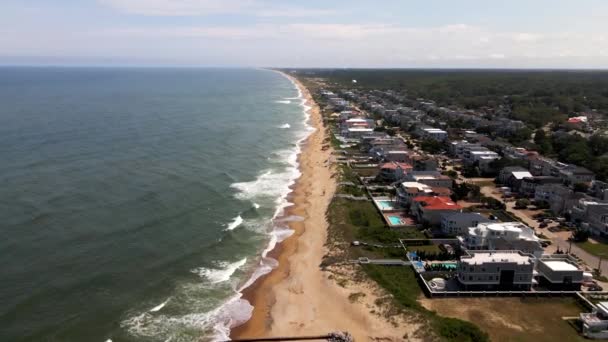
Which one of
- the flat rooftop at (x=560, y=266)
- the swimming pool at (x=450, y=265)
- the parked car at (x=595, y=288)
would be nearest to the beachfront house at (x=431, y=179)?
the swimming pool at (x=450, y=265)

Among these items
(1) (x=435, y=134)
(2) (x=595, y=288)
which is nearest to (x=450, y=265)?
(2) (x=595, y=288)

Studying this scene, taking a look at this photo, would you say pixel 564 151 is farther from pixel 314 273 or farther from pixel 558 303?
pixel 314 273

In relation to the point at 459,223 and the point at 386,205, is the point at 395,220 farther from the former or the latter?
the point at 459,223

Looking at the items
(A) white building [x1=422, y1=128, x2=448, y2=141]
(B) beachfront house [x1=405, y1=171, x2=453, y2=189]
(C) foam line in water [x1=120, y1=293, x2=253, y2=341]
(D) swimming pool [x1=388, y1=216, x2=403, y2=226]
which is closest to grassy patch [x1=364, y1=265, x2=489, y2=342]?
(D) swimming pool [x1=388, y1=216, x2=403, y2=226]

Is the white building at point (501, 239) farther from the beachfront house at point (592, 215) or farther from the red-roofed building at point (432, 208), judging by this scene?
the beachfront house at point (592, 215)

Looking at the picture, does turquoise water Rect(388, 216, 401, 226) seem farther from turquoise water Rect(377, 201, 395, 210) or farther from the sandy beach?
the sandy beach

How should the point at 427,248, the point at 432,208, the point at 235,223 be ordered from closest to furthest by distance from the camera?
1. the point at 427,248
2. the point at 432,208
3. the point at 235,223
